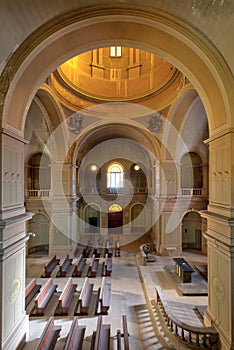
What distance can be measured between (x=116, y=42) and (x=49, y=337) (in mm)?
8589

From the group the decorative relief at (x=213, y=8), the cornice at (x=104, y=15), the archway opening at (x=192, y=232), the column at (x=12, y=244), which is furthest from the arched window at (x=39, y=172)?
the decorative relief at (x=213, y=8)

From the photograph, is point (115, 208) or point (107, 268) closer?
point (107, 268)

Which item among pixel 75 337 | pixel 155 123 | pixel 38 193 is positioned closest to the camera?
pixel 75 337

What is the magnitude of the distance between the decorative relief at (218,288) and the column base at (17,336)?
523 cm

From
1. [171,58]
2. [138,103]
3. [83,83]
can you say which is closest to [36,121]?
[83,83]

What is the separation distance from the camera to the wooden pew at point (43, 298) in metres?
8.58

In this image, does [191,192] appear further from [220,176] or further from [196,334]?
[196,334]

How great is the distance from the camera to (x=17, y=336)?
5984mm

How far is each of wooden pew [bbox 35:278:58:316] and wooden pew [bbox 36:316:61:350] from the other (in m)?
1.36

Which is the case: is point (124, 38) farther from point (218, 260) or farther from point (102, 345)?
point (102, 345)

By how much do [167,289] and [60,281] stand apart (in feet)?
17.6

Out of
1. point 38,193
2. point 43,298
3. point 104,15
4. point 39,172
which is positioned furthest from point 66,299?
point 39,172

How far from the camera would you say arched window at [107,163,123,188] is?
2431 cm

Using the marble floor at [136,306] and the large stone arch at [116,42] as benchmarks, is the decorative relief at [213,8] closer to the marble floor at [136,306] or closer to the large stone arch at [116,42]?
the large stone arch at [116,42]
